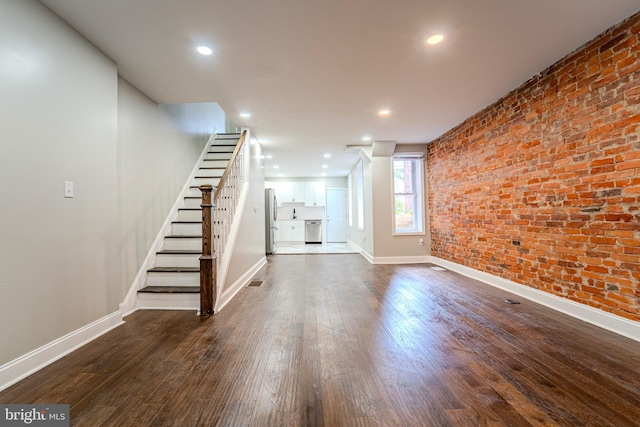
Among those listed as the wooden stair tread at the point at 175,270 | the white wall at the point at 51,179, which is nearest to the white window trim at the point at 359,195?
the wooden stair tread at the point at 175,270

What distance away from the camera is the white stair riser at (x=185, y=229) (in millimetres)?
3678

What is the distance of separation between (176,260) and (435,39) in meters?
3.55

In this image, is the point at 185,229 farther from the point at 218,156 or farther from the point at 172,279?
the point at 218,156

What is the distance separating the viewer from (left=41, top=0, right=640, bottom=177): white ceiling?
1.90 meters

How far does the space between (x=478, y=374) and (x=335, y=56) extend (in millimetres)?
2660

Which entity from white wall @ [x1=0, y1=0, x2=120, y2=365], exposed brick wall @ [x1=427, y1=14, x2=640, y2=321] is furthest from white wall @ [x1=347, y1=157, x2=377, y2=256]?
white wall @ [x1=0, y1=0, x2=120, y2=365]

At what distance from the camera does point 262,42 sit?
7.36 feet

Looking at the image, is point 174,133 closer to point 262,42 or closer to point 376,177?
point 262,42

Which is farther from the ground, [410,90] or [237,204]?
[410,90]

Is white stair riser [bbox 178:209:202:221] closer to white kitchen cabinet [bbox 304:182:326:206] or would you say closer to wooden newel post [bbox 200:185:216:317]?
wooden newel post [bbox 200:185:216:317]

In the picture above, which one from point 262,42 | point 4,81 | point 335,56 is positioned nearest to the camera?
point 4,81

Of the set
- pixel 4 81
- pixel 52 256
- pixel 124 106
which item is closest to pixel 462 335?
pixel 52 256

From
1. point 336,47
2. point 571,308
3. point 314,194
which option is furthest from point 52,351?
point 314,194

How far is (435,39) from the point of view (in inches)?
87.5
